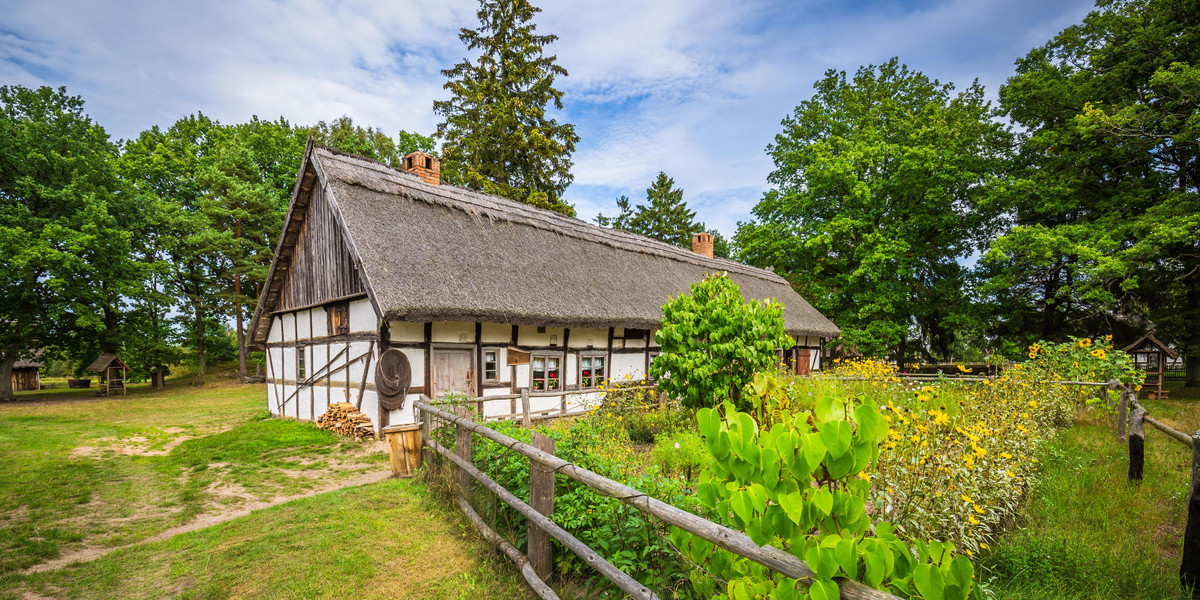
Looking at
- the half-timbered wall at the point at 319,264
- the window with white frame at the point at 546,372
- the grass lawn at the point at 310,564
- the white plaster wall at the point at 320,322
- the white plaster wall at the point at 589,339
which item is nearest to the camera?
the grass lawn at the point at 310,564

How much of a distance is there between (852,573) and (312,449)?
33.6 feet

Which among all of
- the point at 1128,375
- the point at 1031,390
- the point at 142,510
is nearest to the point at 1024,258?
the point at 1128,375

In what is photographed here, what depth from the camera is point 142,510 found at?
5.97m

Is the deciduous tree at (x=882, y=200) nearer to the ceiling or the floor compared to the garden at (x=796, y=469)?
nearer to the ceiling

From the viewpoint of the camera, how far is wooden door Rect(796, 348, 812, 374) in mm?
20255

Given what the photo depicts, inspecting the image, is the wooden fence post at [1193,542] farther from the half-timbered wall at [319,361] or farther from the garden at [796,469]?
the half-timbered wall at [319,361]

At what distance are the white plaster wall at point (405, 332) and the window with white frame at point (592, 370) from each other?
4318mm

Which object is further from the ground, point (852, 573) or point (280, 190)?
point (280, 190)

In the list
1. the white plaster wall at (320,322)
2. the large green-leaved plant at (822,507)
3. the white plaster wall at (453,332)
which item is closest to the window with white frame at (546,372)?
the white plaster wall at (453,332)

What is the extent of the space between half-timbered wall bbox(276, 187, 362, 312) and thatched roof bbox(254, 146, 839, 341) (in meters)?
0.93

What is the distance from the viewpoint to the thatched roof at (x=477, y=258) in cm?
946

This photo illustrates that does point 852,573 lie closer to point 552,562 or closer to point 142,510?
point 552,562

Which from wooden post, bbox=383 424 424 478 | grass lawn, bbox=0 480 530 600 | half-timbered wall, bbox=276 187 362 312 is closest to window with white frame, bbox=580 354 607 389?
half-timbered wall, bbox=276 187 362 312

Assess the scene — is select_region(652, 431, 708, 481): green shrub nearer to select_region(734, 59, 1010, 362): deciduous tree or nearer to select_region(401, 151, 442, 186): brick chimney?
select_region(401, 151, 442, 186): brick chimney
